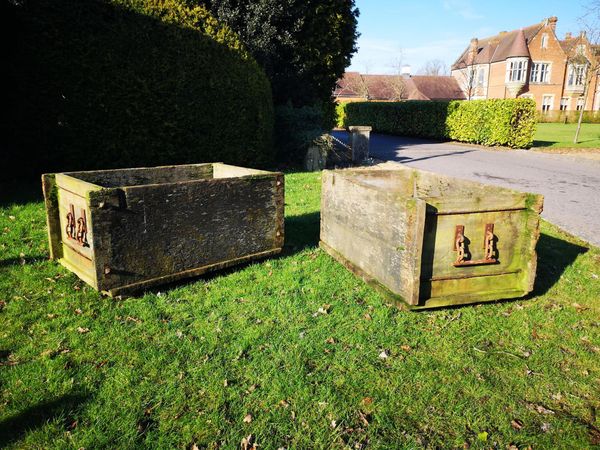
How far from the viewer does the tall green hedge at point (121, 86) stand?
26.3 feet

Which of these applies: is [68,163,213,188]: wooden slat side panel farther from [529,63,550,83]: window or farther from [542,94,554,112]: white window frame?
[542,94,554,112]: white window frame

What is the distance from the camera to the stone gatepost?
15047 millimetres

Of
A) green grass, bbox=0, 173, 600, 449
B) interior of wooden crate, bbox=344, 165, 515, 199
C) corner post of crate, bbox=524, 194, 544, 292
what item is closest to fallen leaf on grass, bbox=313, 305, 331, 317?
green grass, bbox=0, 173, 600, 449

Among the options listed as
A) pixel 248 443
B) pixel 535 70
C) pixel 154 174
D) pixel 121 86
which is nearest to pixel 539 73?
pixel 535 70

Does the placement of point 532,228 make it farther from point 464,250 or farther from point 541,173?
point 541,173

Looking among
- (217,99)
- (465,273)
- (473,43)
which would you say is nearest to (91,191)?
(465,273)

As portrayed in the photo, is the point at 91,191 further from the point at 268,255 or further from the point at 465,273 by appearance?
the point at 465,273

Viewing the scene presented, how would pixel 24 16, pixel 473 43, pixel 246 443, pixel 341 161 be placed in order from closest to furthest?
1. pixel 246 443
2. pixel 24 16
3. pixel 341 161
4. pixel 473 43

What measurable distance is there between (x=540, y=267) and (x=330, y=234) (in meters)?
2.72

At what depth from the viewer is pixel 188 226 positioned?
4629mm

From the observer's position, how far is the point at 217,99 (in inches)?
415

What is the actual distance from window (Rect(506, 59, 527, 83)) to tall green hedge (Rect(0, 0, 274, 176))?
5000cm

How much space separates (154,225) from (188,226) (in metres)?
0.39

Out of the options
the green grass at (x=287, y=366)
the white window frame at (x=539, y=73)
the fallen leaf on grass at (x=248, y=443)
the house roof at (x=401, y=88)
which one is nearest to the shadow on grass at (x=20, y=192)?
the green grass at (x=287, y=366)
